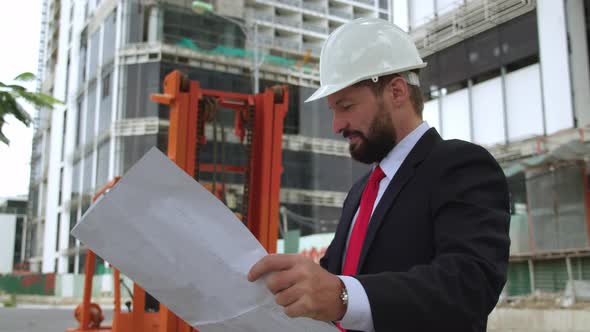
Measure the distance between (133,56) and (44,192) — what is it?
2407 centimetres

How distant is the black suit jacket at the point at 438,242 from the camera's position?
4.09ft

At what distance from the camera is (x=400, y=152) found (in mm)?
1772

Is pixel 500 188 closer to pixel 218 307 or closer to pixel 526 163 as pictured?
pixel 218 307

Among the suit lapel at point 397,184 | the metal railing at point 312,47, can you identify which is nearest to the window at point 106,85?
the metal railing at point 312,47

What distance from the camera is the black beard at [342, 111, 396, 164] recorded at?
5.66ft

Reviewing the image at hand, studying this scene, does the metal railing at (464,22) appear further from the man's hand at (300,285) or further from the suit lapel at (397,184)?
the man's hand at (300,285)

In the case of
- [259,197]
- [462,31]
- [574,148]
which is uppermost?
[462,31]

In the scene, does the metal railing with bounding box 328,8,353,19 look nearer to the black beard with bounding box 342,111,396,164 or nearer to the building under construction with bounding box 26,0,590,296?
the building under construction with bounding box 26,0,590,296

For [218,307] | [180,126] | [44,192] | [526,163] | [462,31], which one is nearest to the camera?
[218,307]

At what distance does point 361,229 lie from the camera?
176 cm

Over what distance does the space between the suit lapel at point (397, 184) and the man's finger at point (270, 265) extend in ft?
1.57

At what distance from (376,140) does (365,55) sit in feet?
0.80

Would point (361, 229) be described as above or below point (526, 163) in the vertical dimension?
below

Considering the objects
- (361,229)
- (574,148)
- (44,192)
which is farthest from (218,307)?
(44,192)
